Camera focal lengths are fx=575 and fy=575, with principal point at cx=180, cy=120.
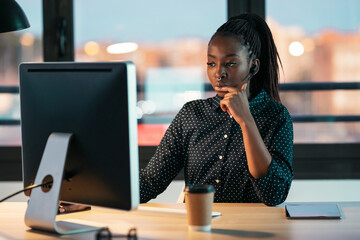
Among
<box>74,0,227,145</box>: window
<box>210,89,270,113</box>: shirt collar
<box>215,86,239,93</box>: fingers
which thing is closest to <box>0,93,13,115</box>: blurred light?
<box>74,0,227,145</box>: window

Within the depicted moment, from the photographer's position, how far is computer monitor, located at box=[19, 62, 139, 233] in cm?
137

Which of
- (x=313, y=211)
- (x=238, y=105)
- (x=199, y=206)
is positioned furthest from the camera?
(x=238, y=105)

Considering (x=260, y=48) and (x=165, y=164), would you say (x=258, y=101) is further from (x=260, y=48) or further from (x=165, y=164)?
(x=165, y=164)

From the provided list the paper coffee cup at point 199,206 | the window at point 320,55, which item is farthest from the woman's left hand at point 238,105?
the window at point 320,55

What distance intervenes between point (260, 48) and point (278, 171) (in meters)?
0.53

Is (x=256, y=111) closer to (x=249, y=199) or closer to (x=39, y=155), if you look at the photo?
(x=249, y=199)

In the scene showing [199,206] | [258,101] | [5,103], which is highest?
[258,101]

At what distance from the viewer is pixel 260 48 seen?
84.3 inches

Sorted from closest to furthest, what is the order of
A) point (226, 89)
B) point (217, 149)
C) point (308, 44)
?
point (226, 89) < point (217, 149) < point (308, 44)

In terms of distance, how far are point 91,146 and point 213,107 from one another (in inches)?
31.4

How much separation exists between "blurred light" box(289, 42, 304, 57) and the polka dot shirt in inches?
54.3

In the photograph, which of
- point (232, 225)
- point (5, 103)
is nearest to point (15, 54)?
point (5, 103)

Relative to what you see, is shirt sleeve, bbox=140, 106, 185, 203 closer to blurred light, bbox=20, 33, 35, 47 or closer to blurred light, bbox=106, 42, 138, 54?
blurred light, bbox=106, 42, 138, 54

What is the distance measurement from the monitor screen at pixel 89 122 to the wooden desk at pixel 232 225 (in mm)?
131
